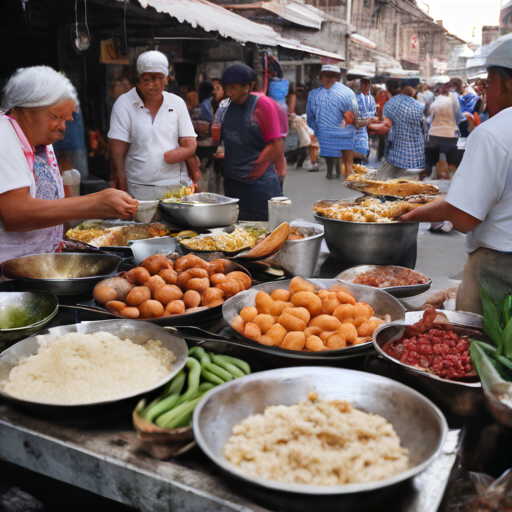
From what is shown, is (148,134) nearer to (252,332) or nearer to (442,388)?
(252,332)

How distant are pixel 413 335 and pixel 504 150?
0.81 metres

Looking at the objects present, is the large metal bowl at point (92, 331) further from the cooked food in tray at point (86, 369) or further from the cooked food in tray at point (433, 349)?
the cooked food in tray at point (433, 349)

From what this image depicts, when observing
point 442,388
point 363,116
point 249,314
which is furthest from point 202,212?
point 363,116

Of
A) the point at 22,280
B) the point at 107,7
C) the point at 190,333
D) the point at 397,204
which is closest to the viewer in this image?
the point at 190,333

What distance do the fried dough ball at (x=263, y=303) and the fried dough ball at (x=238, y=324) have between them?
0.09 m

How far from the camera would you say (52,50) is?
6.86 meters

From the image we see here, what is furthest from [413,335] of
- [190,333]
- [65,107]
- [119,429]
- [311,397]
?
[65,107]

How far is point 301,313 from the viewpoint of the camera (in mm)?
1723

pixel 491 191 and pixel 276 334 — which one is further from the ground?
pixel 491 191

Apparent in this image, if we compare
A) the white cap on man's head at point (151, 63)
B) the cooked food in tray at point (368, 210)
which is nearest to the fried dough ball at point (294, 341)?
the cooked food in tray at point (368, 210)

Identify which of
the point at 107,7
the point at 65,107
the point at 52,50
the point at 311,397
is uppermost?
the point at 107,7

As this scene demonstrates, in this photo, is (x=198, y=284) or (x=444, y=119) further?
(x=444, y=119)

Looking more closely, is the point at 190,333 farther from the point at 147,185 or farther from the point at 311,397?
the point at 147,185

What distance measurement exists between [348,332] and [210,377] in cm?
48
